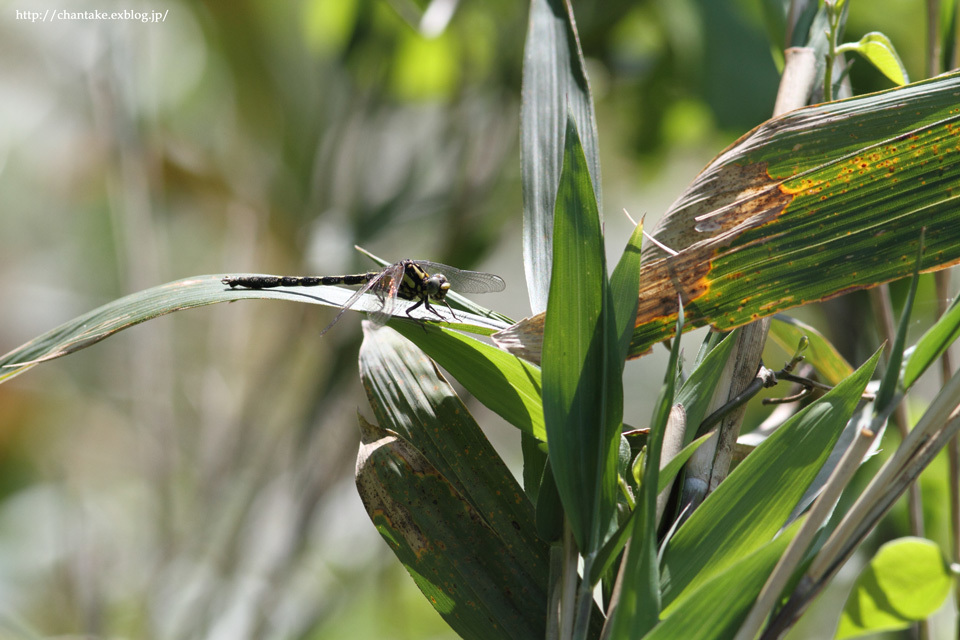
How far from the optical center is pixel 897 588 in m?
0.23

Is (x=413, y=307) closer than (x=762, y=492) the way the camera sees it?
No

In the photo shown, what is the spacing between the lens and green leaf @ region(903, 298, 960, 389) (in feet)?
0.67

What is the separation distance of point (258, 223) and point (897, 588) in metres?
1.36

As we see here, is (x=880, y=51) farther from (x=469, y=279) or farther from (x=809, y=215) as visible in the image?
(x=469, y=279)

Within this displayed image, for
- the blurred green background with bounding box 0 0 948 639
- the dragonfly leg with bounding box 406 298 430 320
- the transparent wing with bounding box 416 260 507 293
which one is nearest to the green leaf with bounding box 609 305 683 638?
the dragonfly leg with bounding box 406 298 430 320

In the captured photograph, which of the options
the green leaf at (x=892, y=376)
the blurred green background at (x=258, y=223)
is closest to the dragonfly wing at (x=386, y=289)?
the green leaf at (x=892, y=376)

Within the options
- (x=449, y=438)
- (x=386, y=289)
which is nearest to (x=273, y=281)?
(x=386, y=289)

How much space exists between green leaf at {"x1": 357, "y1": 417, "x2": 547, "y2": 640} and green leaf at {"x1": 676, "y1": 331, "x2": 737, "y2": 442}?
0.32 feet

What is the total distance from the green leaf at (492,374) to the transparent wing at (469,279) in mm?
273

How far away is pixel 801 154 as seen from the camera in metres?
0.27

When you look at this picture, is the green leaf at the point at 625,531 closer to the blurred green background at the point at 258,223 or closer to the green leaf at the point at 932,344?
the green leaf at the point at 932,344

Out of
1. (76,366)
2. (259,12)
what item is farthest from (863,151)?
(76,366)

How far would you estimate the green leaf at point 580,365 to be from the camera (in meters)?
0.24

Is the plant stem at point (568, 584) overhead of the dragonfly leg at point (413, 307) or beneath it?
beneath
